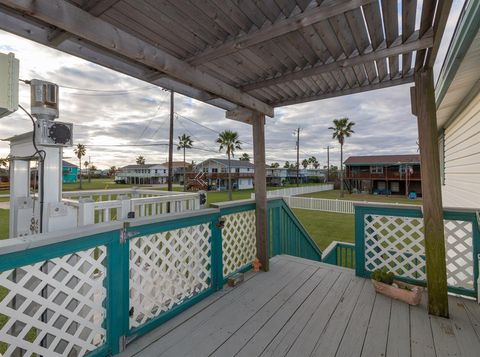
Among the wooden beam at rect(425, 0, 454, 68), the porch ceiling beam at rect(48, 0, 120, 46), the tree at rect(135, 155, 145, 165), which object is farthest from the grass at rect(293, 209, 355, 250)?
the tree at rect(135, 155, 145, 165)

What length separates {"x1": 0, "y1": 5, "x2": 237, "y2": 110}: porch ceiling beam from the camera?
1.54 m

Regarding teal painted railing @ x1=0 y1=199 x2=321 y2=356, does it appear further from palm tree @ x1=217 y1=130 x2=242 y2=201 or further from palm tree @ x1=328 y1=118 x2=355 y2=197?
palm tree @ x1=328 y1=118 x2=355 y2=197

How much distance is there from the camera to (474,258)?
2.69m

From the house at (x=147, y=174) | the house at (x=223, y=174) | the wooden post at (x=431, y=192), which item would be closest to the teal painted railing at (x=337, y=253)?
the wooden post at (x=431, y=192)

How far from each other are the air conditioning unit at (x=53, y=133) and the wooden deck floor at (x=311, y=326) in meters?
1.72

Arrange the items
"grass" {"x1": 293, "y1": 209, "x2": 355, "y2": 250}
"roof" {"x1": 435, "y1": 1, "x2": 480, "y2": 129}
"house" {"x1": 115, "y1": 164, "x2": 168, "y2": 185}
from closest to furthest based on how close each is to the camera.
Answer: "roof" {"x1": 435, "y1": 1, "x2": 480, "y2": 129} → "grass" {"x1": 293, "y1": 209, "x2": 355, "y2": 250} → "house" {"x1": 115, "y1": 164, "x2": 168, "y2": 185}

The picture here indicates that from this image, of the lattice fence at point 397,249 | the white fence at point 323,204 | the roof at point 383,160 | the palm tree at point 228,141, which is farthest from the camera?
the palm tree at point 228,141

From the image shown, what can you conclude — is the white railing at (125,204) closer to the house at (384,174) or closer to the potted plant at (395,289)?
the potted plant at (395,289)

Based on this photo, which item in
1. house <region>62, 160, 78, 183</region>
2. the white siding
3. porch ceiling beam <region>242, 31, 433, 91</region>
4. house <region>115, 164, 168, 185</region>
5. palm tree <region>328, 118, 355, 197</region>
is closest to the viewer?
porch ceiling beam <region>242, 31, 433, 91</region>

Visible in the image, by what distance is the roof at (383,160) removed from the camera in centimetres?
2642

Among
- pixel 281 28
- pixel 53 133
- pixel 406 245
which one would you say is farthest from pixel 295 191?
pixel 53 133

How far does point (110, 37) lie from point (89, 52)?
386 mm

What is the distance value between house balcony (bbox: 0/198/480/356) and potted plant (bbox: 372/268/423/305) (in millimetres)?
80

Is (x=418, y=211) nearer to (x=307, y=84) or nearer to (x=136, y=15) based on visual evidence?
(x=307, y=84)
